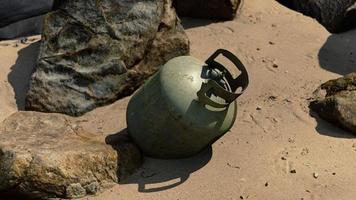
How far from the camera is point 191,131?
468cm

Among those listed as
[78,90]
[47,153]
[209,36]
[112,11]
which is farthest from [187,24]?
[47,153]

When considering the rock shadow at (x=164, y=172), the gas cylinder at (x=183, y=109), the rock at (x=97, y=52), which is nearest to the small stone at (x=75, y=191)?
the rock shadow at (x=164, y=172)

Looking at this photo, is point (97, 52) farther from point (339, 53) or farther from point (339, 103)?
point (339, 53)

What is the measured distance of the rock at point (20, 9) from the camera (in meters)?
7.29

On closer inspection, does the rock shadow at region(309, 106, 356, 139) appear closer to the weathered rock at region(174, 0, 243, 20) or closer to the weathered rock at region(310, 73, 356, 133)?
the weathered rock at region(310, 73, 356, 133)

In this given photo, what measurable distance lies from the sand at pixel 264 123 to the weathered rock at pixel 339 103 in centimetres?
9

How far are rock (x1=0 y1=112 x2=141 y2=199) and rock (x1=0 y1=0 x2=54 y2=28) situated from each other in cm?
247

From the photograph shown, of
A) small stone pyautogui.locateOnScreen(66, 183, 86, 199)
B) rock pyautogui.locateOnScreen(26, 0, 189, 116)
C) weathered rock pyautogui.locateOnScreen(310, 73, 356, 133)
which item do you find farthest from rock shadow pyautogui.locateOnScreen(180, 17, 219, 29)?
small stone pyautogui.locateOnScreen(66, 183, 86, 199)

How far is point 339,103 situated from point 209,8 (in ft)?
8.41

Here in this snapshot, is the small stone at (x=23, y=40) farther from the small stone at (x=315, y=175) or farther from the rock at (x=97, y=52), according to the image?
the small stone at (x=315, y=175)

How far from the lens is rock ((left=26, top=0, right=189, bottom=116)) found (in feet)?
19.1

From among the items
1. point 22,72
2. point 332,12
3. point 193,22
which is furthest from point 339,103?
point 22,72

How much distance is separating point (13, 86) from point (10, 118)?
33.9 inches

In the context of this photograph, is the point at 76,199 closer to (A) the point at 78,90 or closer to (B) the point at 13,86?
(A) the point at 78,90
